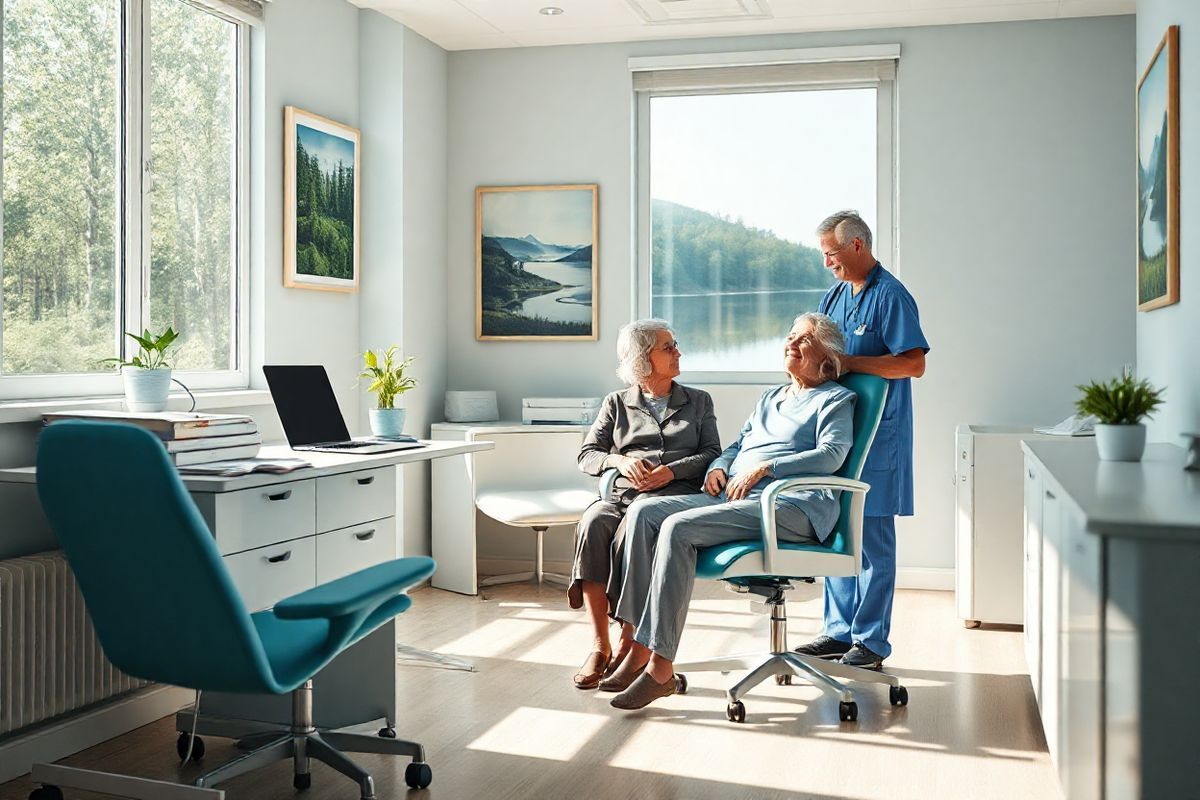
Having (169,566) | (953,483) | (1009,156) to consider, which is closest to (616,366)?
(953,483)

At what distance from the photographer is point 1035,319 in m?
5.21

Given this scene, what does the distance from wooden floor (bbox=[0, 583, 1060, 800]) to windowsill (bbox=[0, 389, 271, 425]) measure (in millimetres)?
925

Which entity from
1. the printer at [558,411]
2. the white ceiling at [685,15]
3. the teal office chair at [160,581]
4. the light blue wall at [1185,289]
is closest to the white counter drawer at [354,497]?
the teal office chair at [160,581]

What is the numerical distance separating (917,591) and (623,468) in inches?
84.2

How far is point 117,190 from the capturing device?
12.5ft

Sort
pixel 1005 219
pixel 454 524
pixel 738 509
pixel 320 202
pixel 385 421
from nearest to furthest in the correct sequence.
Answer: pixel 738 509 → pixel 385 421 → pixel 320 202 → pixel 1005 219 → pixel 454 524

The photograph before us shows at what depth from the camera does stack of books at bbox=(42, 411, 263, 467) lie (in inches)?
118

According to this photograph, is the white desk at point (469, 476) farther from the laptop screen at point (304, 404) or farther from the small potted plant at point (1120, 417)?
the small potted plant at point (1120, 417)

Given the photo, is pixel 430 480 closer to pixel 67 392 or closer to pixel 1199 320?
pixel 67 392

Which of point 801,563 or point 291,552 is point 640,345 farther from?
point 291,552

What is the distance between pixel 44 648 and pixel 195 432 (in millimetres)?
671

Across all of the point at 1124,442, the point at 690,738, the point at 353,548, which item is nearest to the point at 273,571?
the point at 353,548

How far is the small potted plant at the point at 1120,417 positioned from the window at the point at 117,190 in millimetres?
2889

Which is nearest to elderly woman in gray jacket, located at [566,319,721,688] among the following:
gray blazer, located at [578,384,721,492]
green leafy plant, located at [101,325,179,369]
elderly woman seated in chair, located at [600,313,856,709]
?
gray blazer, located at [578,384,721,492]
